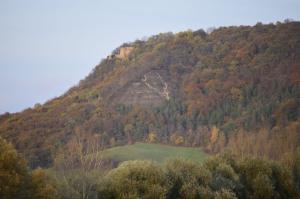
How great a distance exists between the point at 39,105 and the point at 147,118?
38163mm

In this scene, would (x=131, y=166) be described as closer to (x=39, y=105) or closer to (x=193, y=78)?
(x=193, y=78)

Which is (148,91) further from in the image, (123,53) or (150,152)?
(150,152)

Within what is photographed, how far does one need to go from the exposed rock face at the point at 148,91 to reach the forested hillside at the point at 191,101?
299 mm

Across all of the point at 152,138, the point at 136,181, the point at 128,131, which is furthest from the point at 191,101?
the point at 136,181

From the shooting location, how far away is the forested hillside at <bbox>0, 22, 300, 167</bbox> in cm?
10144

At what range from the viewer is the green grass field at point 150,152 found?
9484 centimetres

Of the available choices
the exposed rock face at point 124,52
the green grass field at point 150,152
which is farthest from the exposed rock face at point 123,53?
the green grass field at point 150,152

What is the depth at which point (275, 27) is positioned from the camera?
14650 cm

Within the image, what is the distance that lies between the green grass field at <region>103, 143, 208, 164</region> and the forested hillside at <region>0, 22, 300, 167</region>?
5.08m

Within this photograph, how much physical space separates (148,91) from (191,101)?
1761cm

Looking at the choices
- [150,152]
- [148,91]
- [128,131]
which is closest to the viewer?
[150,152]

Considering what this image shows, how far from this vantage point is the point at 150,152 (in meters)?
100

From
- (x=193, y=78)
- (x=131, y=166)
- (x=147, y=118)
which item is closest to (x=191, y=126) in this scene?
(x=147, y=118)

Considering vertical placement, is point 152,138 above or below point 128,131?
below
